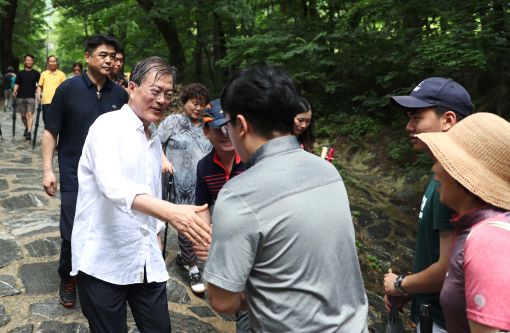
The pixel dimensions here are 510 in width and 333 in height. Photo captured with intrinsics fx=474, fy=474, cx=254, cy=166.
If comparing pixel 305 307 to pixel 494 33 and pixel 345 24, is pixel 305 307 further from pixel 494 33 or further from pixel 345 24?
pixel 345 24

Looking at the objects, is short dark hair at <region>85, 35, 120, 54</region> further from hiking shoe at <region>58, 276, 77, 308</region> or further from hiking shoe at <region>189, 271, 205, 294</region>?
hiking shoe at <region>189, 271, 205, 294</region>

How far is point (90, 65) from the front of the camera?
3812mm

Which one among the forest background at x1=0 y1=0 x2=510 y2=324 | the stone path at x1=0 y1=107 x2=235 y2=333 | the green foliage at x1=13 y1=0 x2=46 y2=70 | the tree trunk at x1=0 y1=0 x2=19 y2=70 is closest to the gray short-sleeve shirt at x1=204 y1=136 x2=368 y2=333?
the stone path at x1=0 y1=107 x2=235 y2=333

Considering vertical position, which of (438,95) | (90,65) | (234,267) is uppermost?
(438,95)

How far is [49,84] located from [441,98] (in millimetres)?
8388

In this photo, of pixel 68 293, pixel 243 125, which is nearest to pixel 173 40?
pixel 68 293

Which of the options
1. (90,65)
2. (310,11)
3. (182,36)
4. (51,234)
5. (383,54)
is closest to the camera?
(90,65)

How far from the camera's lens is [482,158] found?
5.78 feet

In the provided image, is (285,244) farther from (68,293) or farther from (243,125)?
(68,293)

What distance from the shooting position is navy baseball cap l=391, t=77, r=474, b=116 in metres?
2.58

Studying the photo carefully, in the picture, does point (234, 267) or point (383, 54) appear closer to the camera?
point (234, 267)

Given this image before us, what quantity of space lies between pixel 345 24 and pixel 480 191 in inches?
399

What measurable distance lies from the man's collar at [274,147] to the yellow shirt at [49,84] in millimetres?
8398

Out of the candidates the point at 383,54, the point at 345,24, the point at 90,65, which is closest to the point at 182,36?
the point at 345,24
